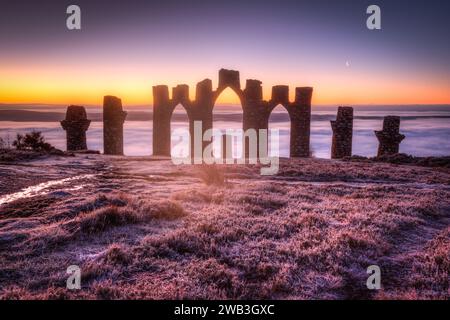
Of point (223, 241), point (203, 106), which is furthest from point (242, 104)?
point (223, 241)

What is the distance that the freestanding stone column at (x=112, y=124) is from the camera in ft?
100

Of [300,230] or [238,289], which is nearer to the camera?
[238,289]

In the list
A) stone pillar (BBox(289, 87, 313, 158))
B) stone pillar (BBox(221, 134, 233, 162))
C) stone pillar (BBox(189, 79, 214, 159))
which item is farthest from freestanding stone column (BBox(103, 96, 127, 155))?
stone pillar (BBox(289, 87, 313, 158))

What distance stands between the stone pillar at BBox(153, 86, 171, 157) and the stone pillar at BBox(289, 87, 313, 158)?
11.2 metres

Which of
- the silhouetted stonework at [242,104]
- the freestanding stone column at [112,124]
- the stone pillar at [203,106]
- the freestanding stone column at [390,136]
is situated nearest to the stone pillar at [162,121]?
the silhouetted stonework at [242,104]

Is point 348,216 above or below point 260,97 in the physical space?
below

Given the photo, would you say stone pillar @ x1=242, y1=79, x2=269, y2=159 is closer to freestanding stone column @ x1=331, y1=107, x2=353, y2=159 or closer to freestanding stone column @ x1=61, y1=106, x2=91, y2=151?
freestanding stone column @ x1=331, y1=107, x2=353, y2=159

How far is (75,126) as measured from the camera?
1214 inches

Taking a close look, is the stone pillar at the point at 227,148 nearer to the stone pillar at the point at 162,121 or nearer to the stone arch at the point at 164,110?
the stone arch at the point at 164,110

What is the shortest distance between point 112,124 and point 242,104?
1155cm

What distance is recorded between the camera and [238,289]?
5.59 m

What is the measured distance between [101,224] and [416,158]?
24840 mm
